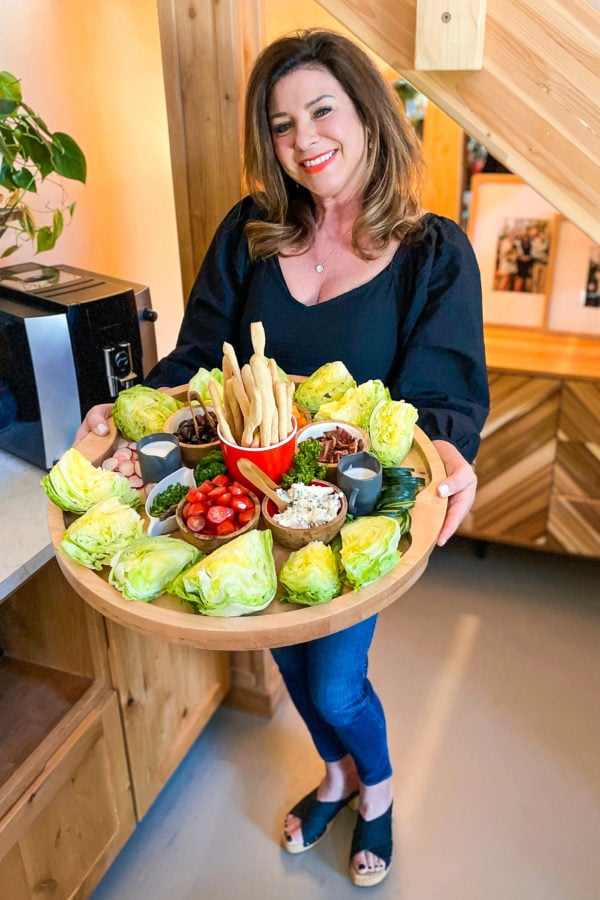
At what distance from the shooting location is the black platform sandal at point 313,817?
176 centimetres

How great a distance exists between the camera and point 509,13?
1093 mm

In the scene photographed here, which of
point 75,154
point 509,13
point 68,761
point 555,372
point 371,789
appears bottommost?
point 371,789

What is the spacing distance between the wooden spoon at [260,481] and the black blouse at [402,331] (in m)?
0.37

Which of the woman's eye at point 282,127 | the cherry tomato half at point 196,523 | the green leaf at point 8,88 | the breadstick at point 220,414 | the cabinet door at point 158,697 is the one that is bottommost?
the cabinet door at point 158,697

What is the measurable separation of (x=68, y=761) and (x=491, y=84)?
143 centimetres

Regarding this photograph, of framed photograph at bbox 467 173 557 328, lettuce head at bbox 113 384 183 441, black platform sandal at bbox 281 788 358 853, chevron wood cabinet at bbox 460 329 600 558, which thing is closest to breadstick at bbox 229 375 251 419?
lettuce head at bbox 113 384 183 441

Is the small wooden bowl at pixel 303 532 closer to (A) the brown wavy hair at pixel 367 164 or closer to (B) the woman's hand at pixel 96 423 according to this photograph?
(B) the woman's hand at pixel 96 423

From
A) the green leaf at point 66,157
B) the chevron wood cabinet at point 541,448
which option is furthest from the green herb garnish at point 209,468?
the chevron wood cabinet at point 541,448

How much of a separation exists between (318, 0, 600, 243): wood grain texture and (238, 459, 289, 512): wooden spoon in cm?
63

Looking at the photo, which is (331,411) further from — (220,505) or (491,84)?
(491,84)

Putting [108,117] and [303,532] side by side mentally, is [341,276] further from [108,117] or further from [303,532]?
[108,117]

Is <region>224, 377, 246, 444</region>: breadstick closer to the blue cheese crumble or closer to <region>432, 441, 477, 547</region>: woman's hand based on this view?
the blue cheese crumble

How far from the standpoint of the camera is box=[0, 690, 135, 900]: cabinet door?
136 cm

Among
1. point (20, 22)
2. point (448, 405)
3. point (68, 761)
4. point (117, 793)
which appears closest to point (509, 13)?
point (448, 405)
